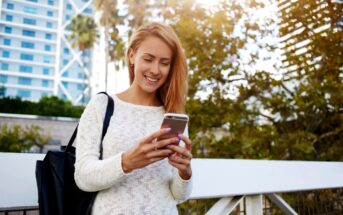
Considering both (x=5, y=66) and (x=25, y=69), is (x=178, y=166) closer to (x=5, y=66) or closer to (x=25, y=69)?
(x=25, y=69)

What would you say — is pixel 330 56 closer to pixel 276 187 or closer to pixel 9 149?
pixel 276 187

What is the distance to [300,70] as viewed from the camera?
538cm

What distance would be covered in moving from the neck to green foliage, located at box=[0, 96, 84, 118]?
22228 millimetres

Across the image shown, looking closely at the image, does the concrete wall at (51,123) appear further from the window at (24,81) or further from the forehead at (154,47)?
the window at (24,81)

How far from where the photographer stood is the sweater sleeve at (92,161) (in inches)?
42.4

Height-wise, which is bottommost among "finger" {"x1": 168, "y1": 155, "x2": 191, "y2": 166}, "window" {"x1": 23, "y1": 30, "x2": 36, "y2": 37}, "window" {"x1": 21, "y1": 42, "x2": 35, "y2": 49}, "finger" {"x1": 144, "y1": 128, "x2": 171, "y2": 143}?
"finger" {"x1": 168, "y1": 155, "x2": 191, "y2": 166}

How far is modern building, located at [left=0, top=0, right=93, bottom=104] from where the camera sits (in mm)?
51438

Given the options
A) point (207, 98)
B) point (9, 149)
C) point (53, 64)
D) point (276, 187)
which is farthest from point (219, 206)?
point (53, 64)

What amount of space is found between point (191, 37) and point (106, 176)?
4839mm

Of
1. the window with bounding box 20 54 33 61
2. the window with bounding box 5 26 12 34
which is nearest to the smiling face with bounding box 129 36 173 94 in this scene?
the window with bounding box 5 26 12 34

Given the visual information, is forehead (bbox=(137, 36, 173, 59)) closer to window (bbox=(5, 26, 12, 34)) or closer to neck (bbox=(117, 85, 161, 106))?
neck (bbox=(117, 85, 161, 106))

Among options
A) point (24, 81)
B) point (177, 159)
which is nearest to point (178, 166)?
point (177, 159)

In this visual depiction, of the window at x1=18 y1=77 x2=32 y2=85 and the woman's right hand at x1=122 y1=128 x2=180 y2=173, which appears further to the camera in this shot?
the window at x1=18 y1=77 x2=32 y2=85

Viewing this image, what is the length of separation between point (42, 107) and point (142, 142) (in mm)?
23707
